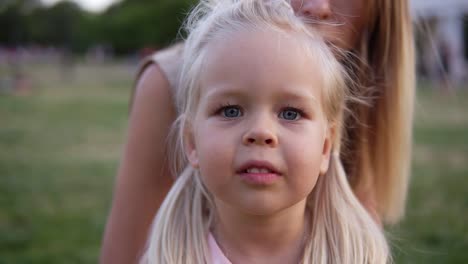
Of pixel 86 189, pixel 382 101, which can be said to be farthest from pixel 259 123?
pixel 86 189

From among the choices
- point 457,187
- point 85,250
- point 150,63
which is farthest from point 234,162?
point 457,187

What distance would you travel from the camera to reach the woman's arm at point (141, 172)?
1.86 meters

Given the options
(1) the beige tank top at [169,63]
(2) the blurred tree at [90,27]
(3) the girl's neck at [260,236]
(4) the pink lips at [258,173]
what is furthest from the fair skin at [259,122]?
(2) the blurred tree at [90,27]

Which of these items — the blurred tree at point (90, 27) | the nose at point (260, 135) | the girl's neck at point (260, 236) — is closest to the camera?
the nose at point (260, 135)

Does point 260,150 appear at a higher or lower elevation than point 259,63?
lower

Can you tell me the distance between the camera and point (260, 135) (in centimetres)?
121

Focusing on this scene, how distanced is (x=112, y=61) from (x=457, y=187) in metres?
Result: 42.5

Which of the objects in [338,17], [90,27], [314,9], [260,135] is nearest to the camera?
[260,135]

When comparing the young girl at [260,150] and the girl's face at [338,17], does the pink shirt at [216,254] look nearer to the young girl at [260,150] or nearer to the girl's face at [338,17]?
the young girl at [260,150]

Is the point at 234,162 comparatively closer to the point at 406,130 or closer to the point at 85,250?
the point at 406,130

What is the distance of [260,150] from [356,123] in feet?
2.48

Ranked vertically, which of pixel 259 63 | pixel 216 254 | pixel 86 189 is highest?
pixel 259 63

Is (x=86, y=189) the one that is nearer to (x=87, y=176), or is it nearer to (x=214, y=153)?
(x=87, y=176)

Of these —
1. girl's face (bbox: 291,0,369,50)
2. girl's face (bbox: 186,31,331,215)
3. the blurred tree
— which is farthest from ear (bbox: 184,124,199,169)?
the blurred tree
